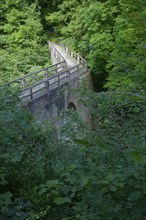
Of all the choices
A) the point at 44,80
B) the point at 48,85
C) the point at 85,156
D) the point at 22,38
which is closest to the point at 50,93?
the point at 48,85

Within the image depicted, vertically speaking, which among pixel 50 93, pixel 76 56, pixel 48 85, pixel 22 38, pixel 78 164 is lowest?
pixel 76 56

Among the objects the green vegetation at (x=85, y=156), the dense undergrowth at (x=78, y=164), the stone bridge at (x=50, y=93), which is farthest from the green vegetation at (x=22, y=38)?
the dense undergrowth at (x=78, y=164)

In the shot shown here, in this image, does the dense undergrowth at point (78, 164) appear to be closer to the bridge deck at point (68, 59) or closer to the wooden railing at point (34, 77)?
the wooden railing at point (34, 77)

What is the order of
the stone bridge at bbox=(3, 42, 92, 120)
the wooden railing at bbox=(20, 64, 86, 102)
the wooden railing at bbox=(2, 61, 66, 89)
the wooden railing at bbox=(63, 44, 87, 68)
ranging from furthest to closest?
the wooden railing at bbox=(63, 44, 87, 68)
the wooden railing at bbox=(2, 61, 66, 89)
the stone bridge at bbox=(3, 42, 92, 120)
the wooden railing at bbox=(20, 64, 86, 102)

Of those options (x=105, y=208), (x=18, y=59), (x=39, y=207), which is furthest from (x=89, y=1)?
(x=105, y=208)

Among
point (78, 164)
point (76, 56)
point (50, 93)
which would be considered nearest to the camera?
point (78, 164)

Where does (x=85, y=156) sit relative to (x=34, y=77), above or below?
above

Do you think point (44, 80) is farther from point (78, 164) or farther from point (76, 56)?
point (78, 164)

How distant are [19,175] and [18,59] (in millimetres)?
21974

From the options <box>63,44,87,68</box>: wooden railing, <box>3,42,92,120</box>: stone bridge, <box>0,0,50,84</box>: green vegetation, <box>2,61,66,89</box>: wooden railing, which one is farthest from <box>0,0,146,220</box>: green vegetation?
<box>0,0,50,84</box>: green vegetation

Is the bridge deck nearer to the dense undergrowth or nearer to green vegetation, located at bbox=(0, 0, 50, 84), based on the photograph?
green vegetation, located at bbox=(0, 0, 50, 84)

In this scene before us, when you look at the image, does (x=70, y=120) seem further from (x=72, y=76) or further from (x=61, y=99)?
(x=72, y=76)

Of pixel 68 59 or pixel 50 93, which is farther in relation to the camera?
pixel 68 59

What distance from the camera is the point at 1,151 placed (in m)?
5.73
